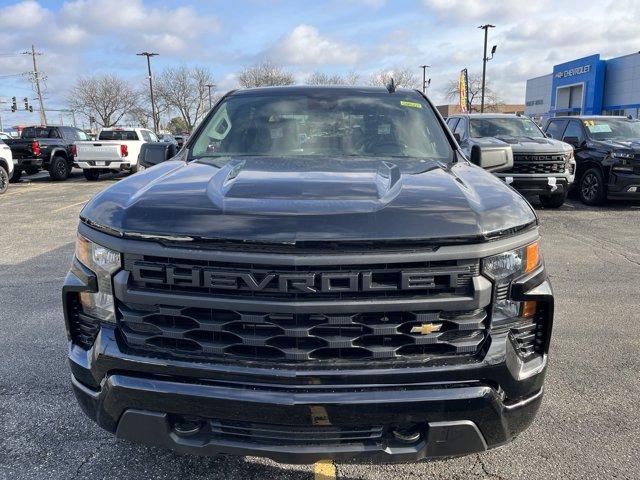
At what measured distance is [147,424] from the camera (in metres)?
1.92

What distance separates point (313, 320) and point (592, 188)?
11.0 metres

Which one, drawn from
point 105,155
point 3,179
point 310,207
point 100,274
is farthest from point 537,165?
point 3,179

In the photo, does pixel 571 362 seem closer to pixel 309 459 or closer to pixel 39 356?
pixel 309 459

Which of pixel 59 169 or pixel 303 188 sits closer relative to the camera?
pixel 303 188

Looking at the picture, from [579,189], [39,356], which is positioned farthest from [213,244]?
[579,189]

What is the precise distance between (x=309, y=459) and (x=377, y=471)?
79 cm

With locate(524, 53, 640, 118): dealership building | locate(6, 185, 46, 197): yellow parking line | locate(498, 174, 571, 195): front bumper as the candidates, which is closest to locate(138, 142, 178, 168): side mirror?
locate(498, 174, 571, 195): front bumper

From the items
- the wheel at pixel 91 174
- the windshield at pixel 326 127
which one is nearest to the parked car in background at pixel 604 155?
the windshield at pixel 326 127

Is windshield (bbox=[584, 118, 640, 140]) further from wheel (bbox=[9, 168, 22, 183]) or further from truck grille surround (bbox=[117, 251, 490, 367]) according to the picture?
wheel (bbox=[9, 168, 22, 183])

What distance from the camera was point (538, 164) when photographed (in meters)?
9.83

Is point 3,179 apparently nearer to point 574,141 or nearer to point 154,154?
point 154,154

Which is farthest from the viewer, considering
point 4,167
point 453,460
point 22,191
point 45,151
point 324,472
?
point 45,151

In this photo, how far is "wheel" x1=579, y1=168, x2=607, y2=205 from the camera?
1068 centimetres

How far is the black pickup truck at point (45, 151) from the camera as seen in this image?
1622cm
